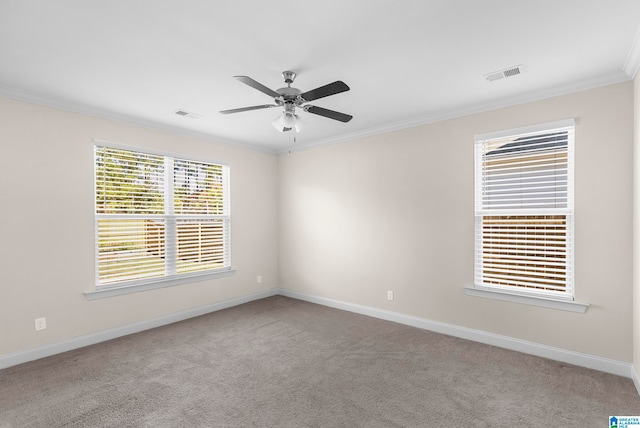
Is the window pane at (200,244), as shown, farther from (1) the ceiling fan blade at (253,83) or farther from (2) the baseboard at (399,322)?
(1) the ceiling fan blade at (253,83)

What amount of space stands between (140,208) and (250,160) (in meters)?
1.97

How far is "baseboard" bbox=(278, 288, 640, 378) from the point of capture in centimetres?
288

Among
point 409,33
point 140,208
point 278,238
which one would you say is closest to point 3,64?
point 140,208

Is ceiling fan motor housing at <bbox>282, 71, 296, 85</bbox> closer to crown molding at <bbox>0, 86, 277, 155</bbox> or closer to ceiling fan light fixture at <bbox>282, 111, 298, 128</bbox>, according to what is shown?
ceiling fan light fixture at <bbox>282, 111, 298, 128</bbox>

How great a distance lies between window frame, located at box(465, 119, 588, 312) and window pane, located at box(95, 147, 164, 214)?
4106 millimetres

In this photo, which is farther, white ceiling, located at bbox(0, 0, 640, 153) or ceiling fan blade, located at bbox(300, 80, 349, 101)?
ceiling fan blade, located at bbox(300, 80, 349, 101)

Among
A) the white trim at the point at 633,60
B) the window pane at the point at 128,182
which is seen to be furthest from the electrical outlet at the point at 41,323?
the white trim at the point at 633,60

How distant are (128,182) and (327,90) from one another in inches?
120

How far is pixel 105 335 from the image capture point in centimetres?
372

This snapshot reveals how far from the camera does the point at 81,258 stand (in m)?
3.57

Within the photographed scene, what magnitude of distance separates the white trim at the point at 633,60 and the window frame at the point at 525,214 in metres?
0.52

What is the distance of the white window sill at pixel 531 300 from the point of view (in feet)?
10.00

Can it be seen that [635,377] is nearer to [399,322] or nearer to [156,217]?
[399,322]

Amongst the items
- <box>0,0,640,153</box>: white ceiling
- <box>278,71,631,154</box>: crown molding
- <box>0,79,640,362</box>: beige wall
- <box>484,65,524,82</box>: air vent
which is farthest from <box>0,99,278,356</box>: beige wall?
<box>484,65,524,82</box>: air vent
